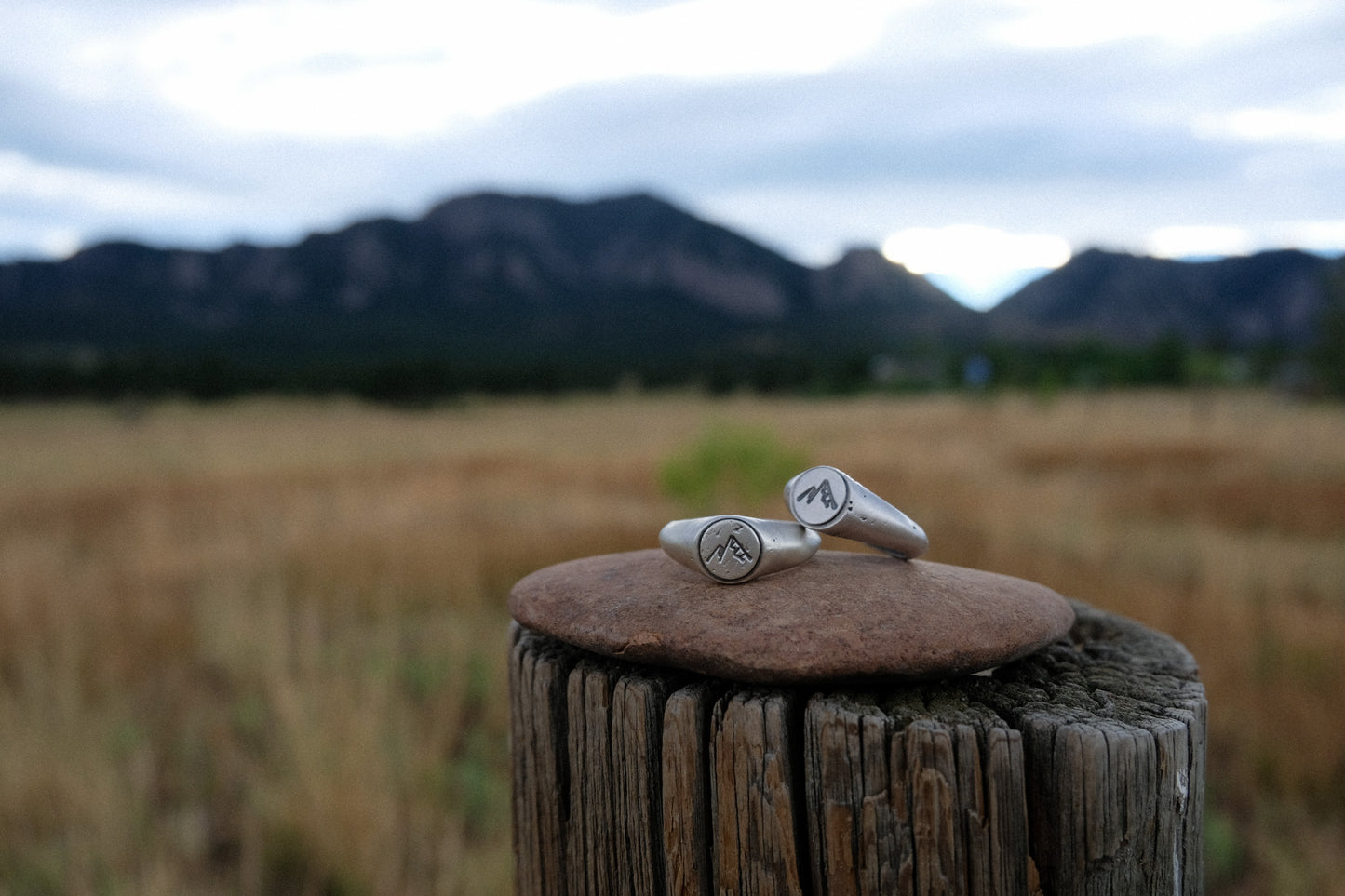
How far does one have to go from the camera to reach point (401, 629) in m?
5.49

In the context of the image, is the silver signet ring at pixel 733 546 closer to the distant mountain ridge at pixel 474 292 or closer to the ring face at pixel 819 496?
the ring face at pixel 819 496

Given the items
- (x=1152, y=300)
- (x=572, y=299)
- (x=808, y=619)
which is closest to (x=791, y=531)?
(x=808, y=619)

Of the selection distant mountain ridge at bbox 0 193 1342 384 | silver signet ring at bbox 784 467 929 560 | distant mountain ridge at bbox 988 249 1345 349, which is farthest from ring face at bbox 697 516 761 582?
distant mountain ridge at bbox 988 249 1345 349

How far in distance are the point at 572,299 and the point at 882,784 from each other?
89210 millimetres

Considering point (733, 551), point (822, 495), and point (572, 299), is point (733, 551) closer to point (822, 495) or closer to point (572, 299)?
point (822, 495)

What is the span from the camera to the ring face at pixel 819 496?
4.93ft

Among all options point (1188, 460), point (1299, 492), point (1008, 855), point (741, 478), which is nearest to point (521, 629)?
point (1008, 855)

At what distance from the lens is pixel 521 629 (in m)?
1.70

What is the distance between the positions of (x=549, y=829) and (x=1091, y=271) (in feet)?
419

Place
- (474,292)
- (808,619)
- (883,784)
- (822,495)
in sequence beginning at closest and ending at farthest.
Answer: (883,784) → (808,619) → (822,495) → (474,292)

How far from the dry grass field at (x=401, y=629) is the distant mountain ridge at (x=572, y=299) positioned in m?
31.5

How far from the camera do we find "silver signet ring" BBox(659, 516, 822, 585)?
56.2 inches

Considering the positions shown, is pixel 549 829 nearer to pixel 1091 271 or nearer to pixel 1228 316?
pixel 1228 316

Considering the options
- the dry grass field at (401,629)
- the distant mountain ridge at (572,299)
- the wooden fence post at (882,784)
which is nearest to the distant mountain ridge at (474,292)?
the distant mountain ridge at (572,299)
